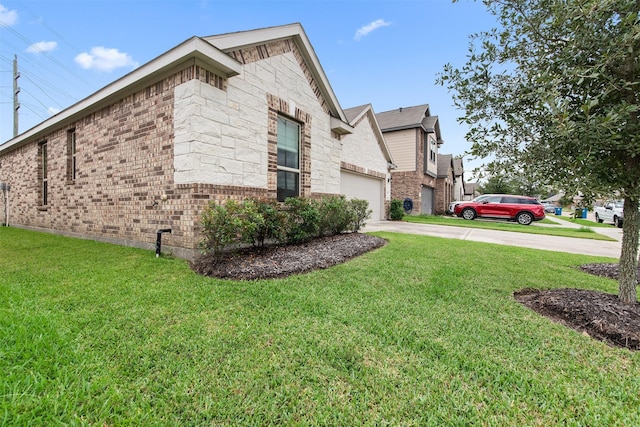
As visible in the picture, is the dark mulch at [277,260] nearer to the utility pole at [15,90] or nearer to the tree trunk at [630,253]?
the tree trunk at [630,253]

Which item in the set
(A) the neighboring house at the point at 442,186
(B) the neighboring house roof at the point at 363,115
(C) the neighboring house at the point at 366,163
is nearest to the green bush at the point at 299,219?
(C) the neighboring house at the point at 366,163

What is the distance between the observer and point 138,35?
9914mm

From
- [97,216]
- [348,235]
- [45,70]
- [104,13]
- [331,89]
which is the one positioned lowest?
[348,235]

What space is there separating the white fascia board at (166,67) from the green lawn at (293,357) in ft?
11.9

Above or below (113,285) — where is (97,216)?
above

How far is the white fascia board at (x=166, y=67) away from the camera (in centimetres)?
444

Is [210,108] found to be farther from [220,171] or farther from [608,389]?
[608,389]

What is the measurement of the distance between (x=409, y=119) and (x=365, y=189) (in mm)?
9174

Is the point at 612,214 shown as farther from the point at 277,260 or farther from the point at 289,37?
the point at 277,260

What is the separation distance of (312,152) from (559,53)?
5380 mm

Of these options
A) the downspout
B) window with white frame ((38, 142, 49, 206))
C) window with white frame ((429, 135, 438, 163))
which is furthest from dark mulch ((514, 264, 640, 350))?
window with white frame ((429, 135, 438, 163))

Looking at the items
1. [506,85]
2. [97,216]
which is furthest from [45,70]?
[506,85]

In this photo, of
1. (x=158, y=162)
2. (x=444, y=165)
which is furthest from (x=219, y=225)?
(x=444, y=165)

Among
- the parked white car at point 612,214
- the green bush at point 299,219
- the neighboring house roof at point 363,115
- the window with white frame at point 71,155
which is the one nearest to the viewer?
the green bush at point 299,219
